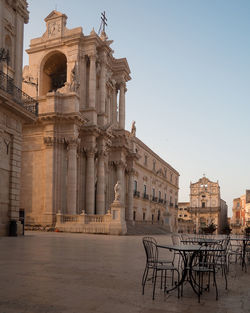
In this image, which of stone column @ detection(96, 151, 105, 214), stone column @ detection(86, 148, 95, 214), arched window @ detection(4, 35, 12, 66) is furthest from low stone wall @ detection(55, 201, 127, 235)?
arched window @ detection(4, 35, 12, 66)

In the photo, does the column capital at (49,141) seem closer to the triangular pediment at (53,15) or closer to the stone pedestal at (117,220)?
the stone pedestal at (117,220)

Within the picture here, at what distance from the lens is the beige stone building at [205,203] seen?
299ft

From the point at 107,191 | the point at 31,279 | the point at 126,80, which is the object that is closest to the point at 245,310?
Result: the point at 31,279

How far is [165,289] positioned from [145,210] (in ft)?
159

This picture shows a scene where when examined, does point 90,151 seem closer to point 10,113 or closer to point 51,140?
point 51,140

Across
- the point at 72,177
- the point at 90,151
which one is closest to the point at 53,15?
the point at 90,151

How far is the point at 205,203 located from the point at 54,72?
6402 centimetres

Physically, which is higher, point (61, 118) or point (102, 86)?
point (102, 86)

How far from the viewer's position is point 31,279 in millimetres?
6977

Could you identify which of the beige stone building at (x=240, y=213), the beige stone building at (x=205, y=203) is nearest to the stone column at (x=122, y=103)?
the beige stone building at (x=240, y=213)

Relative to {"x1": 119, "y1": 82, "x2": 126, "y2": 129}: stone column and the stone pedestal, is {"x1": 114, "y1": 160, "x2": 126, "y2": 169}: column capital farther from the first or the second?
the stone pedestal

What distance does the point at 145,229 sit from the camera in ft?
126

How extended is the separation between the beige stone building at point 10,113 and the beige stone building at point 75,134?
926 centimetres

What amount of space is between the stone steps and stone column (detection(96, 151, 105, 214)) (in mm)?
3210
